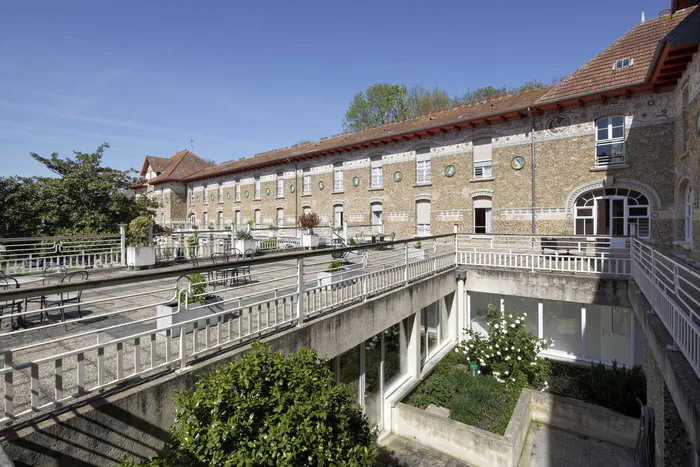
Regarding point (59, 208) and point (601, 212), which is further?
point (59, 208)

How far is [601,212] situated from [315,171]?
1605 cm

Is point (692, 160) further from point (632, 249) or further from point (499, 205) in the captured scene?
point (499, 205)

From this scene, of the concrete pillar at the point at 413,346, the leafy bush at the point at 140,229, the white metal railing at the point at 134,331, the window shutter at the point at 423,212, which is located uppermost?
the window shutter at the point at 423,212

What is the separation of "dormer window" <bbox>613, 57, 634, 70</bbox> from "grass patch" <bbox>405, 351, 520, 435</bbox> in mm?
12849

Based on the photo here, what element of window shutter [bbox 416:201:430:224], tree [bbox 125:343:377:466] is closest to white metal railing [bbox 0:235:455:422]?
tree [bbox 125:343:377:466]

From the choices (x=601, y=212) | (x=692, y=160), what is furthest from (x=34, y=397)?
(x=601, y=212)

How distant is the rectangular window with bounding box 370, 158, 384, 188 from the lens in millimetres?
20872

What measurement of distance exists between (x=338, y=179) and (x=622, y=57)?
48.5 ft

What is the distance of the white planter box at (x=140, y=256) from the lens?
10461 mm

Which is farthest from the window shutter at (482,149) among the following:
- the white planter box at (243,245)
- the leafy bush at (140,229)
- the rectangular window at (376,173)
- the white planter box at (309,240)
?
the leafy bush at (140,229)

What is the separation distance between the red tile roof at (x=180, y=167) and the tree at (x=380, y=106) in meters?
17.5

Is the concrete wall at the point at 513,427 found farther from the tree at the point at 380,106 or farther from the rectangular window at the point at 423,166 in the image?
the tree at the point at 380,106

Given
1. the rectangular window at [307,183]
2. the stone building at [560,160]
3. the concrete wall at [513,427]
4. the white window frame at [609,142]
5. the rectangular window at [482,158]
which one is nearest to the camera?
the concrete wall at [513,427]

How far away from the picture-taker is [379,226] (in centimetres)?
2086
